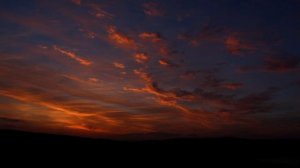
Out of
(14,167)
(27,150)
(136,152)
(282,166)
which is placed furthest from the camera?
(282,166)

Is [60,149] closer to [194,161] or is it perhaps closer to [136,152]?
[136,152]

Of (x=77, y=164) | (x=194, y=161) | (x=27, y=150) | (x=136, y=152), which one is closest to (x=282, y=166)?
(x=194, y=161)

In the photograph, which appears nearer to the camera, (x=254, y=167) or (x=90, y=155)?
(x=90, y=155)

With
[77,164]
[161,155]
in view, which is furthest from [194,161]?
[77,164]

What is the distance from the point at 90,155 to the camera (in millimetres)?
16812

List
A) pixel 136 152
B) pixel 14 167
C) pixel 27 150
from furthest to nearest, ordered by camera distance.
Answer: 1. pixel 136 152
2. pixel 27 150
3. pixel 14 167

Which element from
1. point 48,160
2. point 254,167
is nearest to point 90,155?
point 48,160

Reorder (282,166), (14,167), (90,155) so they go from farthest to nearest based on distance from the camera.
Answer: (282,166), (90,155), (14,167)

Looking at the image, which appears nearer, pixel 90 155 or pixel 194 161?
pixel 90 155

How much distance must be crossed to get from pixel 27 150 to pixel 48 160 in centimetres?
170

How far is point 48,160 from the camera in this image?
1434 centimetres

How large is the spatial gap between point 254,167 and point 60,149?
12.7 metres

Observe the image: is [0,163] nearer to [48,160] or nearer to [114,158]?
[48,160]

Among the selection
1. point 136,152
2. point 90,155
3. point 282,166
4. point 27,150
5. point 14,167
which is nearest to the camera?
point 14,167
